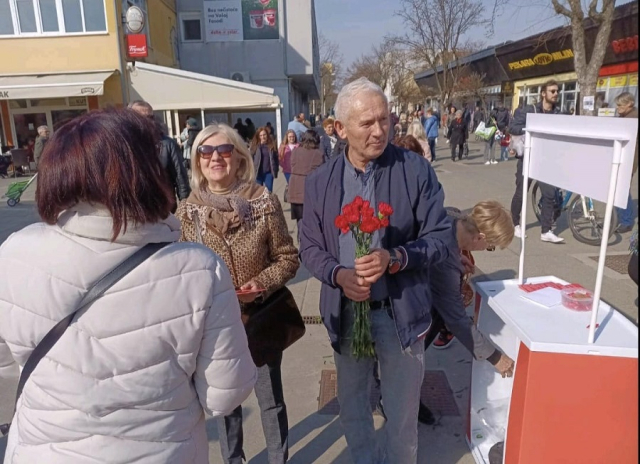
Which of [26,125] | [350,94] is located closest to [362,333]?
[350,94]

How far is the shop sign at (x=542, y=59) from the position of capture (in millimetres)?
23347

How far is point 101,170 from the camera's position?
1173 mm

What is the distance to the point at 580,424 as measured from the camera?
2045mm

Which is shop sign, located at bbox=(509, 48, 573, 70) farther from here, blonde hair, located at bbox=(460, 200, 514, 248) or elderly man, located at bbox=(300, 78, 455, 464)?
elderly man, located at bbox=(300, 78, 455, 464)

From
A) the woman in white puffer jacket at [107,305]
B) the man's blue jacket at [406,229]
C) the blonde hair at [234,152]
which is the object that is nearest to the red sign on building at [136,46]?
the blonde hair at [234,152]

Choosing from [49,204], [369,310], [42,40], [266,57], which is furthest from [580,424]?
[266,57]

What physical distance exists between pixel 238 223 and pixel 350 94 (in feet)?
2.47

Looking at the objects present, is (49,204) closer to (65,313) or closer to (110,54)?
(65,313)

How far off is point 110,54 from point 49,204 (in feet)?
63.3

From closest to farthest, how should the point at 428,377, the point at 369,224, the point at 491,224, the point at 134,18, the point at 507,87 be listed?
the point at 369,224 < the point at 491,224 < the point at 428,377 < the point at 134,18 < the point at 507,87

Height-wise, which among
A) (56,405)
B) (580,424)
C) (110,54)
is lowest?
(580,424)

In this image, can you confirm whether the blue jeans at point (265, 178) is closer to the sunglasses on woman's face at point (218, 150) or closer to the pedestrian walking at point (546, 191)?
the pedestrian walking at point (546, 191)

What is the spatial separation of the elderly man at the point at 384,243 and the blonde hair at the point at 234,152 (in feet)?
1.22

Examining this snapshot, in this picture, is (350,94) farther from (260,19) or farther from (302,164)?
(260,19)
